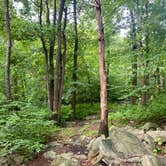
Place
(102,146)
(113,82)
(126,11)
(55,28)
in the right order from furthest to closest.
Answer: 1. (113,82)
2. (126,11)
3. (55,28)
4. (102,146)

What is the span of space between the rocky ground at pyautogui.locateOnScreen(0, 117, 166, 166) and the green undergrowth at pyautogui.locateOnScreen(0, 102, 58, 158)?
1.32ft

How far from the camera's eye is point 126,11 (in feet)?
43.8

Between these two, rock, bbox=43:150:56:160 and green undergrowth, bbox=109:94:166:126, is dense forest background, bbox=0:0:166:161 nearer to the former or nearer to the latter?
green undergrowth, bbox=109:94:166:126

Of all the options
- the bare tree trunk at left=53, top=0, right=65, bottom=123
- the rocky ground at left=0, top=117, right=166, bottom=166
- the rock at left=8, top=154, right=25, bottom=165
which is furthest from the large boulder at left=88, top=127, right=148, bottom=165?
the bare tree trunk at left=53, top=0, right=65, bottom=123

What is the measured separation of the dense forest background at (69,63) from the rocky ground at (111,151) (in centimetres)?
46

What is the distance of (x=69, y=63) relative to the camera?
14.9 m

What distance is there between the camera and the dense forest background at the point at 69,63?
7633 mm

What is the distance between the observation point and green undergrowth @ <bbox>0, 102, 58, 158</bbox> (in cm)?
666

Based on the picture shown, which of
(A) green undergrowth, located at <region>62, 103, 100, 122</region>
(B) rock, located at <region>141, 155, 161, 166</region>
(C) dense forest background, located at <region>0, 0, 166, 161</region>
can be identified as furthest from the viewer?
(A) green undergrowth, located at <region>62, 103, 100, 122</region>

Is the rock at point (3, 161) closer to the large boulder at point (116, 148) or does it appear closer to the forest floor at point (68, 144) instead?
the forest floor at point (68, 144)

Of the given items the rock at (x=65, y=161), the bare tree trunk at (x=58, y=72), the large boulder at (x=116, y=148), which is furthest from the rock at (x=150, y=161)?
the bare tree trunk at (x=58, y=72)

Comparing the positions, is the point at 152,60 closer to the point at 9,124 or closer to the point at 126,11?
the point at 9,124

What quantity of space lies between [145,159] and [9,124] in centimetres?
372

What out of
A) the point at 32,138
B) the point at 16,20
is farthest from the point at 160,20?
the point at 16,20
